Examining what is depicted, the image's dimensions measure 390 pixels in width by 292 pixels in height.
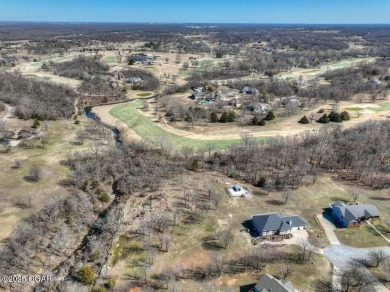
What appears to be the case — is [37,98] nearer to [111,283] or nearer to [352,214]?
[111,283]

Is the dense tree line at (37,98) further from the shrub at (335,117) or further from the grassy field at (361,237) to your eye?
the grassy field at (361,237)

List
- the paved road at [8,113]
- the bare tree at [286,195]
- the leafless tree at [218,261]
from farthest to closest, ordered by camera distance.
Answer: the paved road at [8,113]
the bare tree at [286,195]
the leafless tree at [218,261]

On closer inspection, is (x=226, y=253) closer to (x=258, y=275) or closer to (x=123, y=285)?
(x=258, y=275)

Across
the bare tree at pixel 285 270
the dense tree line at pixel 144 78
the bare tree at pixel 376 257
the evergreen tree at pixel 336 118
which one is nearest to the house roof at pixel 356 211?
the bare tree at pixel 376 257

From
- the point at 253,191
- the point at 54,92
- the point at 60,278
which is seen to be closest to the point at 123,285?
the point at 60,278

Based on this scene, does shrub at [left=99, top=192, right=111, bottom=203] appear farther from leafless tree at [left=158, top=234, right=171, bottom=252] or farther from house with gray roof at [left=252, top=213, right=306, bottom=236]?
house with gray roof at [left=252, top=213, right=306, bottom=236]

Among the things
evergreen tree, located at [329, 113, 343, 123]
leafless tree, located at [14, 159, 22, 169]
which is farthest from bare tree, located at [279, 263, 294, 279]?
evergreen tree, located at [329, 113, 343, 123]
